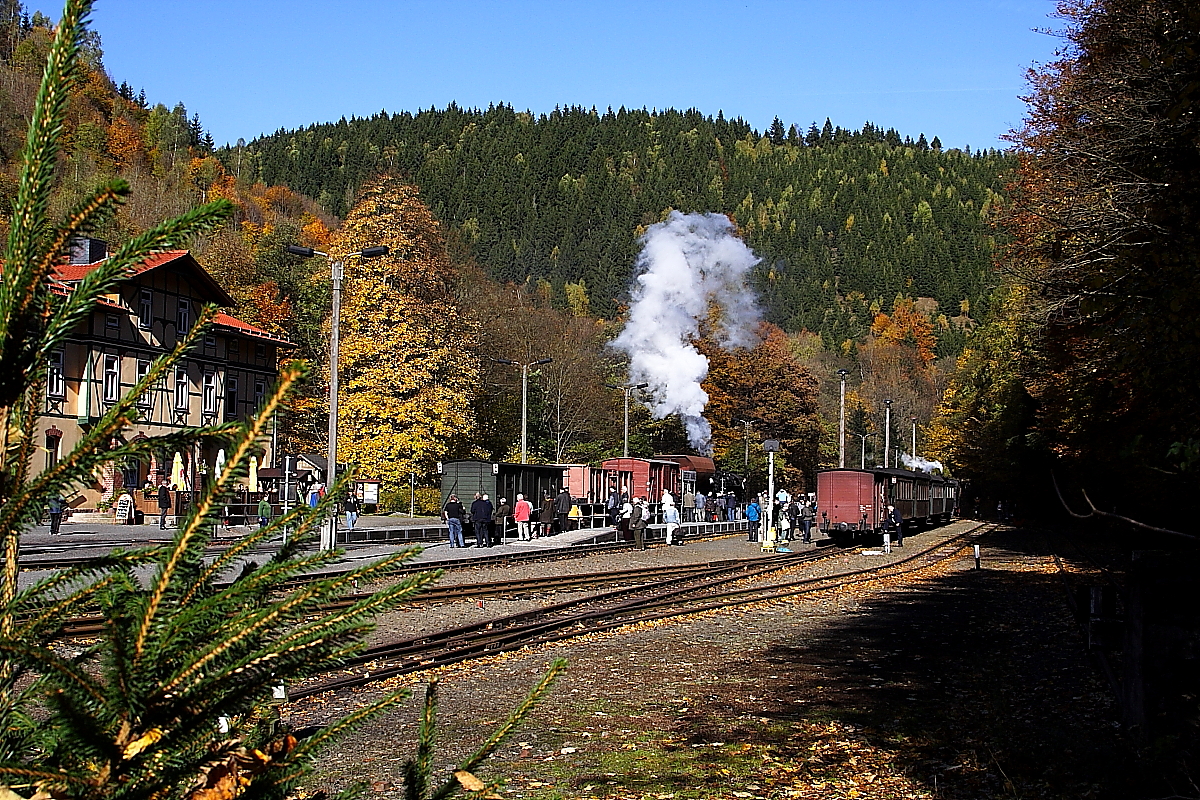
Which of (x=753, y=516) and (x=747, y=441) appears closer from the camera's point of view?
(x=753, y=516)

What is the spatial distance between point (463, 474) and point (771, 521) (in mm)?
→ 11557

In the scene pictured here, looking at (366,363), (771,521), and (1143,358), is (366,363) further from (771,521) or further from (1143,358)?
(1143,358)

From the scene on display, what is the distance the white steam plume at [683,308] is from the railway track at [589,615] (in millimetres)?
34340

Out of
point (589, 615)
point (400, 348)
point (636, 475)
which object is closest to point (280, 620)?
point (589, 615)

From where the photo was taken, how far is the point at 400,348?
→ 171 feet

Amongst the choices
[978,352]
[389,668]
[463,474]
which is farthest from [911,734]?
[978,352]

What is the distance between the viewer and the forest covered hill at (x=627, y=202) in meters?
148

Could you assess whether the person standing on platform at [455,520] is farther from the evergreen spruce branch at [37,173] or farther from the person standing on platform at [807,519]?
the evergreen spruce branch at [37,173]

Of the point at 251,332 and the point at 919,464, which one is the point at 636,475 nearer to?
the point at 251,332

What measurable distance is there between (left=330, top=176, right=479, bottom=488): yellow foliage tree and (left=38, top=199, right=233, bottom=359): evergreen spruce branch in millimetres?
48321

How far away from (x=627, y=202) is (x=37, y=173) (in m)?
151

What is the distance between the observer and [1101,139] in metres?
20.8

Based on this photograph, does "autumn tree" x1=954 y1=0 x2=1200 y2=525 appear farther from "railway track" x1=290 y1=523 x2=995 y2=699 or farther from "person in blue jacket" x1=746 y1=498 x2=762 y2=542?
"person in blue jacket" x1=746 y1=498 x2=762 y2=542

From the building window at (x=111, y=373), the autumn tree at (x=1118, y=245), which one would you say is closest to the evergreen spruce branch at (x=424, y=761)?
the autumn tree at (x=1118, y=245)
